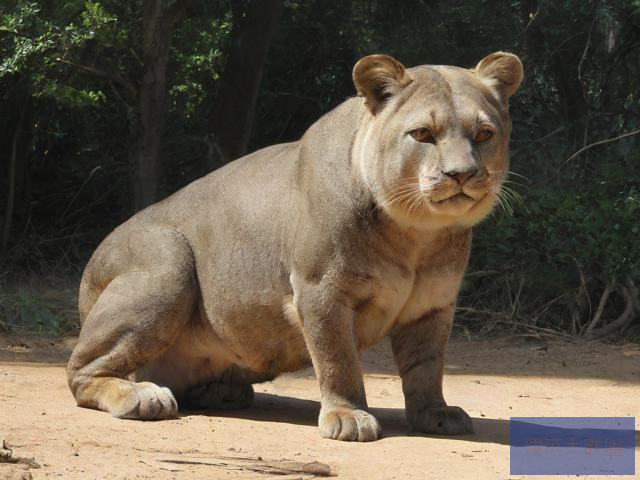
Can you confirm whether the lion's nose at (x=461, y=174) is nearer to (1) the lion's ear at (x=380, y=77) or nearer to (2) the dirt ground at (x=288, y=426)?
(1) the lion's ear at (x=380, y=77)

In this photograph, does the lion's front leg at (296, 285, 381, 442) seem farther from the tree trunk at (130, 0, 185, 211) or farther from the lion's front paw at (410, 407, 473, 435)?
the tree trunk at (130, 0, 185, 211)

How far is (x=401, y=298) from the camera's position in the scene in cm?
559

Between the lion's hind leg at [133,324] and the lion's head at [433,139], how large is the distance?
1.32 m

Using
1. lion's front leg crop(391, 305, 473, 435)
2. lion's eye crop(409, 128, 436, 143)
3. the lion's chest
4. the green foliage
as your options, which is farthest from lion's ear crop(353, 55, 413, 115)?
the green foliage

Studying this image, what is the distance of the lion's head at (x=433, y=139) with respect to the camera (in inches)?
204

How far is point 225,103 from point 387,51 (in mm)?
1640

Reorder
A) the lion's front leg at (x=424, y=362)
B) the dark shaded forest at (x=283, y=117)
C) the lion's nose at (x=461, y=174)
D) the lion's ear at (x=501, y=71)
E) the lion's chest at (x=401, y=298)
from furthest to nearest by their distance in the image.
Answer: the dark shaded forest at (x=283, y=117)
the lion's front leg at (x=424, y=362)
the lion's ear at (x=501, y=71)
the lion's chest at (x=401, y=298)
the lion's nose at (x=461, y=174)

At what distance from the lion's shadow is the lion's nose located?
133cm

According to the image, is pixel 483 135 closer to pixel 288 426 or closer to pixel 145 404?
pixel 288 426

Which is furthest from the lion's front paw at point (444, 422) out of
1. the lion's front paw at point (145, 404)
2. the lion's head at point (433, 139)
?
the lion's front paw at point (145, 404)

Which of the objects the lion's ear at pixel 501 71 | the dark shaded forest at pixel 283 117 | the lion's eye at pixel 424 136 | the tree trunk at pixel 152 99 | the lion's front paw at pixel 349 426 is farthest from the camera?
the tree trunk at pixel 152 99

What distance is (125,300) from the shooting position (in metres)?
6.16

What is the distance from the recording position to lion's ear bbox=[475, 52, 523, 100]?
18.6 feet

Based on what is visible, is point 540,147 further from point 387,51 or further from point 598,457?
point 598,457
